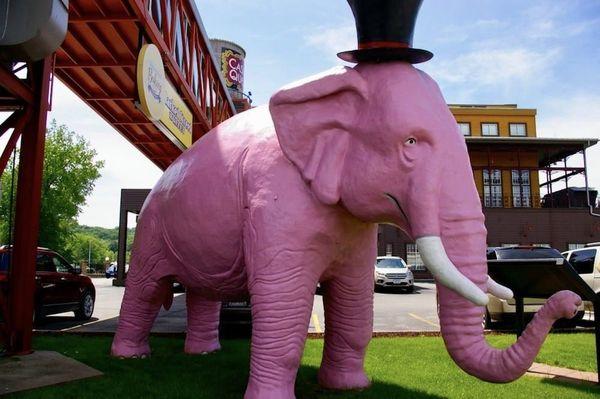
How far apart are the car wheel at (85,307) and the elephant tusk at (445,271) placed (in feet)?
33.7

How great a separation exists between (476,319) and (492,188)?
113 feet

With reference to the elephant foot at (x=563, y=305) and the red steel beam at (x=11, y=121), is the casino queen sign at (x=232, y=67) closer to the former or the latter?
the red steel beam at (x=11, y=121)

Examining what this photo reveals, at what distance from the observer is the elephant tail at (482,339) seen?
9.73 ft

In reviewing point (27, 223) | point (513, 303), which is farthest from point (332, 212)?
point (513, 303)

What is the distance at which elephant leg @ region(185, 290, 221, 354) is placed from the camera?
6.45 m

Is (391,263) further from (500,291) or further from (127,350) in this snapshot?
(500,291)

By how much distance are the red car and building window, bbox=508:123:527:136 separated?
3814 centimetres

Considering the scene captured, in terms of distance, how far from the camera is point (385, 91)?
12.0ft

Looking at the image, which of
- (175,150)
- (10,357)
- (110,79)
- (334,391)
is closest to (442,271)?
(334,391)

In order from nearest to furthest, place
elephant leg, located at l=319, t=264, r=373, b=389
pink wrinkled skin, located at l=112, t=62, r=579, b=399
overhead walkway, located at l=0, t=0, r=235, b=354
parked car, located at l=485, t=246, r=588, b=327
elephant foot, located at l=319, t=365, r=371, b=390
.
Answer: pink wrinkled skin, located at l=112, t=62, r=579, b=399
elephant leg, located at l=319, t=264, r=373, b=389
elephant foot, located at l=319, t=365, r=371, b=390
overhead walkway, located at l=0, t=0, r=235, b=354
parked car, located at l=485, t=246, r=588, b=327


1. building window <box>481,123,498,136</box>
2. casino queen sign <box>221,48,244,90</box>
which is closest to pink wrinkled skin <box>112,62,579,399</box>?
casino queen sign <box>221,48,244,90</box>

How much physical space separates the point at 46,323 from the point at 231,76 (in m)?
18.7

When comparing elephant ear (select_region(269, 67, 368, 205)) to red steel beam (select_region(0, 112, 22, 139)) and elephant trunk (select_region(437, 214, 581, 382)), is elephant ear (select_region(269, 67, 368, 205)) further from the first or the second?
red steel beam (select_region(0, 112, 22, 139))

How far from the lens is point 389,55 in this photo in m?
3.76
